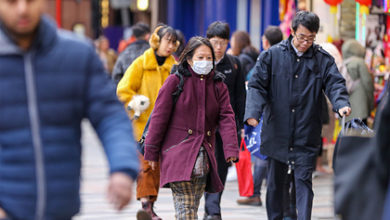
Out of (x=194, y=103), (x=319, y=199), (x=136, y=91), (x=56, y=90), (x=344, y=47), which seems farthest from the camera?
(x=344, y=47)

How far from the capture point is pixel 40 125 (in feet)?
12.1

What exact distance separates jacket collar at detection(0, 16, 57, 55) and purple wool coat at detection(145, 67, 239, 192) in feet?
9.95

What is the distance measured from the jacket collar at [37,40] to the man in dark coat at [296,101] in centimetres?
375

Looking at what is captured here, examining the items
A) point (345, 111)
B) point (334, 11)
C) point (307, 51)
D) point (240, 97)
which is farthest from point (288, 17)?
point (345, 111)

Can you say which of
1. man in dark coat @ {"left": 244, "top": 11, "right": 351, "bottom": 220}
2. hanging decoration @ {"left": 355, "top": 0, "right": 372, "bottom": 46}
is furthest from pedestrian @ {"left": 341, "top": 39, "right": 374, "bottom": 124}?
man in dark coat @ {"left": 244, "top": 11, "right": 351, "bottom": 220}

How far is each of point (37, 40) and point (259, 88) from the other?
394 cm

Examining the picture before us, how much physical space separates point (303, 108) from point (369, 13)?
15.6 ft

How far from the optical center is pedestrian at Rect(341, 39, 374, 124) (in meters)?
11.2

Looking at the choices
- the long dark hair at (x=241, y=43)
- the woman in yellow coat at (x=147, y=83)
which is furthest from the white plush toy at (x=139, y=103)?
the long dark hair at (x=241, y=43)

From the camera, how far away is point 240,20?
739 inches

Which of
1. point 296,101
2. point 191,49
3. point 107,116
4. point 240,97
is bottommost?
point 240,97

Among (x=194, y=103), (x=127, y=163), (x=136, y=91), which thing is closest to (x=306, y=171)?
(x=194, y=103)

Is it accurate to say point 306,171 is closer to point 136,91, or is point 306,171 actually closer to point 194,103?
point 194,103

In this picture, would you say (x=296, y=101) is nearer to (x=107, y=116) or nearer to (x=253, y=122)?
(x=253, y=122)
